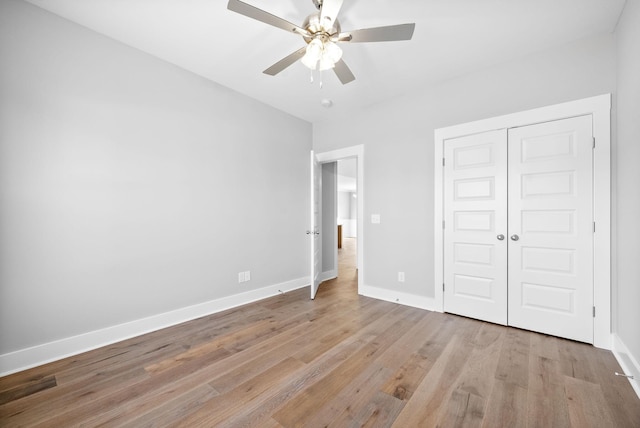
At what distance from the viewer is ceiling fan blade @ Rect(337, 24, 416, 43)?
5.57 ft

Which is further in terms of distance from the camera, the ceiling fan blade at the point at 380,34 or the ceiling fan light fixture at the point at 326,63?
the ceiling fan light fixture at the point at 326,63

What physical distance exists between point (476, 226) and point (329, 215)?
2.58 meters

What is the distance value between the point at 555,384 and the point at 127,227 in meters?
3.67

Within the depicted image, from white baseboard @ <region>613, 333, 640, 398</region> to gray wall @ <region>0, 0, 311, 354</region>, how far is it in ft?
11.6

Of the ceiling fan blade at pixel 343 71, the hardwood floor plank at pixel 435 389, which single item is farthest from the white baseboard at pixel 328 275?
the ceiling fan blade at pixel 343 71

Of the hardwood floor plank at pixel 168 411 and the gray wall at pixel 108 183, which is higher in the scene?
the gray wall at pixel 108 183

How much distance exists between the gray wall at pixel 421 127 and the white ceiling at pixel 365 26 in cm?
16

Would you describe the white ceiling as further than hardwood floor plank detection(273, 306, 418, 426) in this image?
Yes

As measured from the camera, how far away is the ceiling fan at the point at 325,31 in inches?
63.6

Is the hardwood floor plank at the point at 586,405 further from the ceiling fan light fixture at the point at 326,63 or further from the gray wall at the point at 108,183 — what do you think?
the gray wall at the point at 108,183

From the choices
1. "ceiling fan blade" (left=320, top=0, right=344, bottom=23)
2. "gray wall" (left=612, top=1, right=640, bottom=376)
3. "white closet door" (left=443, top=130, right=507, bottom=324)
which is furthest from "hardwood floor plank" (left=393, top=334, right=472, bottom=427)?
"ceiling fan blade" (left=320, top=0, right=344, bottom=23)

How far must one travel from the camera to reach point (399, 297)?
11.3 ft

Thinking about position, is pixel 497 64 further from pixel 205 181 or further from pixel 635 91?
pixel 205 181

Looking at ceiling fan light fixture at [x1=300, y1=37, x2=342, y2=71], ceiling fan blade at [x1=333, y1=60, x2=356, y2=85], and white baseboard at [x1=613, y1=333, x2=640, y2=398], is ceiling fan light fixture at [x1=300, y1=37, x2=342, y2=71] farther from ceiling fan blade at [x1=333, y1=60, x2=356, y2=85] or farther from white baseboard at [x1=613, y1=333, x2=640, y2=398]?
white baseboard at [x1=613, y1=333, x2=640, y2=398]
